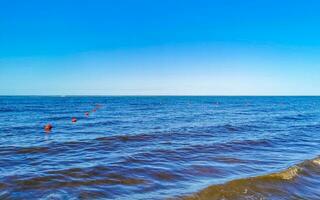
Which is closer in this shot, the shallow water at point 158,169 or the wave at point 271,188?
the wave at point 271,188

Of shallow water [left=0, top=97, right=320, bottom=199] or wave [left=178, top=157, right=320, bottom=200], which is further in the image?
shallow water [left=0, top=97, right=320, bottom=199]

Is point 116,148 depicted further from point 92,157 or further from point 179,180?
point 179,180

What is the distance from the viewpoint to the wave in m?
8.16

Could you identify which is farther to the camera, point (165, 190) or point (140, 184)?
point (140, 184)

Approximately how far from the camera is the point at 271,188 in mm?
8906

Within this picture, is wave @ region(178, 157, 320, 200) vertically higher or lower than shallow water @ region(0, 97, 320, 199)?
higher

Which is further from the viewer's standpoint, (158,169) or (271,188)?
(158,169)

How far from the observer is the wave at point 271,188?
8164mm

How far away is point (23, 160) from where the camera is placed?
12.7 metres

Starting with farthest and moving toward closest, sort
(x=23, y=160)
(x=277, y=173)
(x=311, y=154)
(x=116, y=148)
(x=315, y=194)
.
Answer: (x=116, y=148) < (x=311, y=154) < (x=23, y=160) < (x=277, y=173) < (x=315, y=194)

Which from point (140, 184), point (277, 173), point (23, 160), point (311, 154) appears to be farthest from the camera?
point (311, 154)

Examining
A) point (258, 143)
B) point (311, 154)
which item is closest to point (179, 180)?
point (311, 154)

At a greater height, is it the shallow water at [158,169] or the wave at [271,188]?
the wave at [271,188]

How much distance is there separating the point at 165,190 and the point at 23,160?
758cm
